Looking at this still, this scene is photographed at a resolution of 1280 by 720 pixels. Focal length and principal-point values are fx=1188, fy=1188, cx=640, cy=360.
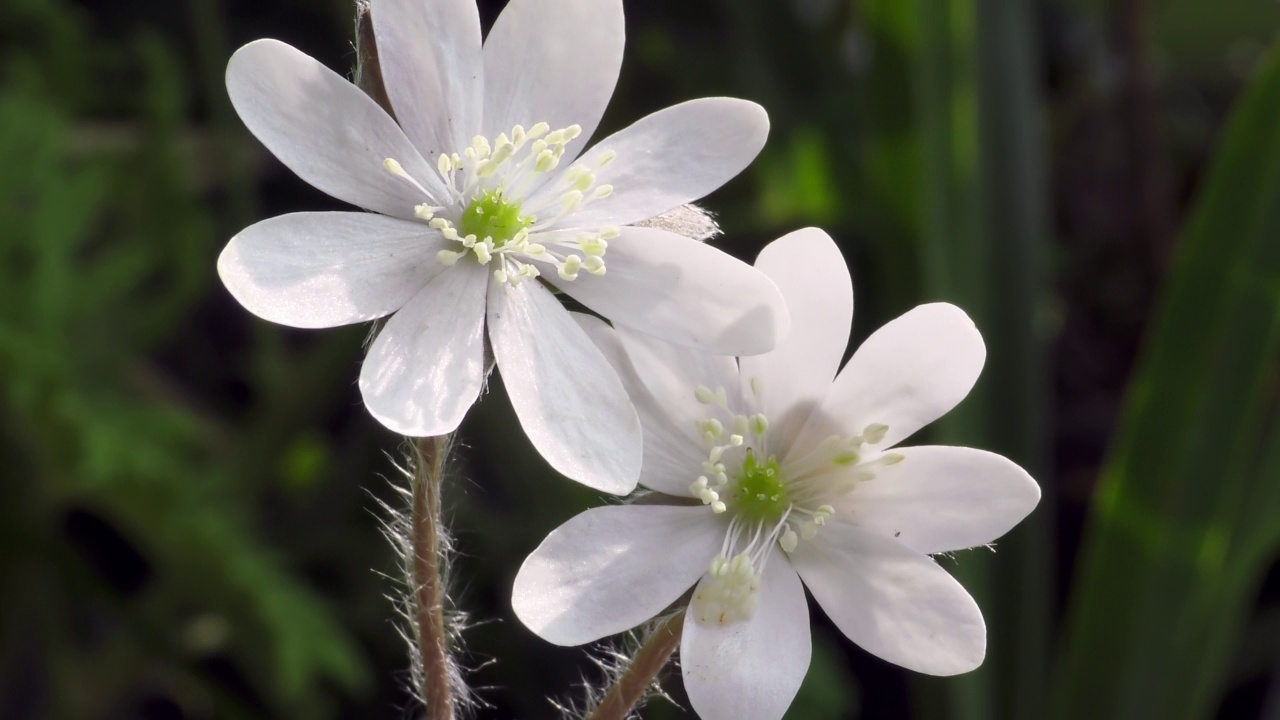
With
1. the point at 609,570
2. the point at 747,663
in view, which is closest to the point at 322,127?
the point at 609,570

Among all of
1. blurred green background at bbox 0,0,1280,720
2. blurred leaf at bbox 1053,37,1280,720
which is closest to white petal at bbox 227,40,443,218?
blurred green background at bbox 0,0,1280,720

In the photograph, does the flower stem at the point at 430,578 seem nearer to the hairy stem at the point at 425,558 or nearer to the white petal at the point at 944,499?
the hairy stem at the point at 425,558

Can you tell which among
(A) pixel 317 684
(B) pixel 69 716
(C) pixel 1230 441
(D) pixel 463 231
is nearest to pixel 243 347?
(A) pixel 317 684

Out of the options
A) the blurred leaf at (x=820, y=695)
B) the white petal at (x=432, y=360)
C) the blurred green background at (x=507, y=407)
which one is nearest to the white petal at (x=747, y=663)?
the white petal at (x=432, y=360)

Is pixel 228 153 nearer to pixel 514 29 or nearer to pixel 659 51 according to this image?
pixel 659 51

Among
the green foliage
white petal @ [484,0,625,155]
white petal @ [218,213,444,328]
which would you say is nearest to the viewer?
white petal @ [218,213,444,328]


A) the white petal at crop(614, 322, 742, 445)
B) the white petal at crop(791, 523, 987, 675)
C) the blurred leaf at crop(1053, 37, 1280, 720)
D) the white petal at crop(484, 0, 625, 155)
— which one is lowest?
the blurred leaf at crop(1053, 37, 1280, 720)

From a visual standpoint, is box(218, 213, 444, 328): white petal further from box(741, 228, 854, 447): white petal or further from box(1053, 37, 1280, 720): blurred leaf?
box(1053, 37, 1280, 720): blurred leaf
